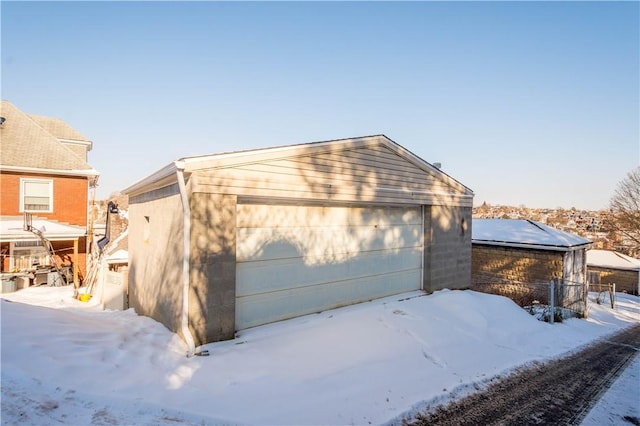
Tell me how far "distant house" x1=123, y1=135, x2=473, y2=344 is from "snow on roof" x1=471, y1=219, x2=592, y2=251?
22.2 feet

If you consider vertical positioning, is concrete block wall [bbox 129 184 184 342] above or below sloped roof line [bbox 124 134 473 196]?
below

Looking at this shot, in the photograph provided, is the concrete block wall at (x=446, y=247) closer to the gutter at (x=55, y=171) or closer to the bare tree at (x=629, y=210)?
the gutter at (x=55, y=171)

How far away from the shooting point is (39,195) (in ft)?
54.5

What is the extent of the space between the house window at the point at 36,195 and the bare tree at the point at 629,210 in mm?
41819

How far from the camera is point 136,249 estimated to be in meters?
10.1

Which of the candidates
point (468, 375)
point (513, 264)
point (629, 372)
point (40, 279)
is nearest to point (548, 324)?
point (629, 372)

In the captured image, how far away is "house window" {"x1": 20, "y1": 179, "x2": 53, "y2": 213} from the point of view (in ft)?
53.2

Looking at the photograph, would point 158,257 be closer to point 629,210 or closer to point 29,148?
point 29,148

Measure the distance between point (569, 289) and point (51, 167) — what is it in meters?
24.8

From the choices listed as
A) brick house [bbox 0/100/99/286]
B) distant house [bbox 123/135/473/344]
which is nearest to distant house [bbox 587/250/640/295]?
distant house [bbox 123/135/473/344]

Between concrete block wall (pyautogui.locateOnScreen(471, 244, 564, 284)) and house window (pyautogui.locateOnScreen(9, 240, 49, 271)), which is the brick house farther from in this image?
concrete block wall (pyautogui.locateOnScreen(471, 244, 564, 284))

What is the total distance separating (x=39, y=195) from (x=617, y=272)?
3867 cm

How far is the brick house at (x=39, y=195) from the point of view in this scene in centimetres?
1540

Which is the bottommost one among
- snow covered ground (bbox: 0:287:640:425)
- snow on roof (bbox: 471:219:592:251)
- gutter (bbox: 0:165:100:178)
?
snow covered ground (bbox: 0:287:640:425)
